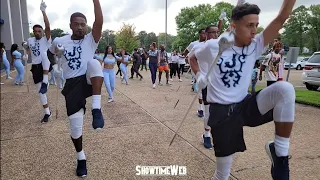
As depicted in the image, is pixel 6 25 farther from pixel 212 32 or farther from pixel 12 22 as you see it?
pixel 212 32

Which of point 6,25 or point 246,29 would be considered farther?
point 6,25

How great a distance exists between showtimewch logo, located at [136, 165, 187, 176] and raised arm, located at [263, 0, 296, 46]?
190 centimetres

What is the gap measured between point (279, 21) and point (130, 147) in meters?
2.94

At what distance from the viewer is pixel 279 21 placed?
8.28ft

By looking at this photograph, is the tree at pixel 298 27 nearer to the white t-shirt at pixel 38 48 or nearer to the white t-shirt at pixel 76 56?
the white t-shirt at pixel 38 48

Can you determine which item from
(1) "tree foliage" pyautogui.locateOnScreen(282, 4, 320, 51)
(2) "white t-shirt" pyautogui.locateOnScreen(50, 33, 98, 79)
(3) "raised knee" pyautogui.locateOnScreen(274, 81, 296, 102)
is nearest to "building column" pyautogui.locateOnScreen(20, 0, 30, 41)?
(2) "white t-shirt" pyautogui.locateOnScreen(50, 33, 98, 79)

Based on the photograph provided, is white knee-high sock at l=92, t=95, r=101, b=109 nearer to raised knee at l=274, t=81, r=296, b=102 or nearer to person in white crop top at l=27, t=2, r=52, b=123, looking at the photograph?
raised knee at l=274, t=81, r=296, b=102

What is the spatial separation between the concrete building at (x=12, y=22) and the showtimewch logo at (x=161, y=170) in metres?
21.7

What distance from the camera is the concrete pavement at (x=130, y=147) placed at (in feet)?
11.7

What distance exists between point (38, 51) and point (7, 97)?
4122 millimetres

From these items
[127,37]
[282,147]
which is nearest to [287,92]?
[282,147]

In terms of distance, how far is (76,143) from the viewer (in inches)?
136

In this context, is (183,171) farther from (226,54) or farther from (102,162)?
(226,54)

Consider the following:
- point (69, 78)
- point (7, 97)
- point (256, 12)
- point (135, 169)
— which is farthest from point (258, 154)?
point (7, 97)
